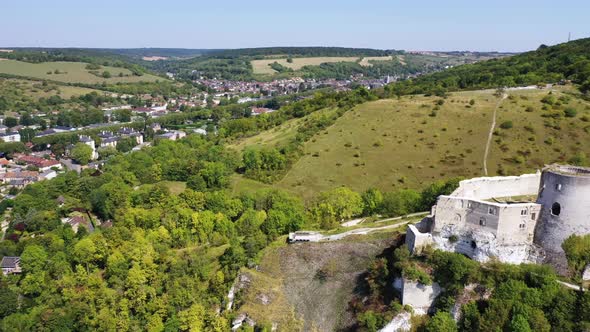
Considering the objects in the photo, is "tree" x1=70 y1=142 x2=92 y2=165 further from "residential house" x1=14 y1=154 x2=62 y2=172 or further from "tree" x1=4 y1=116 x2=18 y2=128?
"tree" x1=4 y1=116 x2=18 y2=128

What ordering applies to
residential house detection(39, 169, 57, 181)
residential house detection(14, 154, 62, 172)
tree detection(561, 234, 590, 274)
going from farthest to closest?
residential house detection(14, 154, 62, 172) → residential house detection(39, 169, 57, 181) → tree detection(561, 234, 590, 274)

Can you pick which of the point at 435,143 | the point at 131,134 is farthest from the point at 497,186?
the point at 131,134

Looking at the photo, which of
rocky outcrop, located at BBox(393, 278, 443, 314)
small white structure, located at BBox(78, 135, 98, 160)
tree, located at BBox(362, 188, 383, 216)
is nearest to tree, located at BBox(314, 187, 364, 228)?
tree, located at BBox(362, 188, 383, 216)

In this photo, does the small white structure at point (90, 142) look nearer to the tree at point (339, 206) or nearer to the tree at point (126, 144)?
the tree at point (126, 144)

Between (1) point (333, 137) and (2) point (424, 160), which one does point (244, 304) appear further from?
(1) point (333, 137)

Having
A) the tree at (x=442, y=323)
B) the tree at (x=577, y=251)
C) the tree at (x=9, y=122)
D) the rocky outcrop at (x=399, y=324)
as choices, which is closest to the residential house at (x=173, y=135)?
the tree at (x=9, y=122)

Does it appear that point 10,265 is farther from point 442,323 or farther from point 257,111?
point 257,111

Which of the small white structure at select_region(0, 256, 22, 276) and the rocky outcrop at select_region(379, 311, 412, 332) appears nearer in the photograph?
the rocky outcrop at select_region(379, 311, 412, 332)

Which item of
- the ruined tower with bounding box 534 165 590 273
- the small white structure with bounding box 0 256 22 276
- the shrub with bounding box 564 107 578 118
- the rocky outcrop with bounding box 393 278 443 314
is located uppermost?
the shrub with bounding box 564 107 578 118
